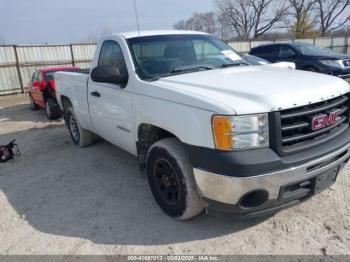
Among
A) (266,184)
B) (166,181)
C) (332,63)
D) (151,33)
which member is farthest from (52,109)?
(332,63)

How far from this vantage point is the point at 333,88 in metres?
2.75

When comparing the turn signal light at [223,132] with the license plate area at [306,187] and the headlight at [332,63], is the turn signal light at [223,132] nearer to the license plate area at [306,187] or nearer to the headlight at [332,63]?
the license plate area at [306,187]

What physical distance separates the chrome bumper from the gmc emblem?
26 centimetres

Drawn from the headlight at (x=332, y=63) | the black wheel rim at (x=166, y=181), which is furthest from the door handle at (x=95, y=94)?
the headlight at (x=332, y=63)

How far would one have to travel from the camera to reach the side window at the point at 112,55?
3.71 m

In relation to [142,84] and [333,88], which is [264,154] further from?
[142,84]

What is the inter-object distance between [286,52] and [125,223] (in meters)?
10.1

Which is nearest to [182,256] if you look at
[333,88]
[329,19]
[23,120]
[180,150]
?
[180,150]

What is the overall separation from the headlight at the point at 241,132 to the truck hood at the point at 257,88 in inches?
2.6

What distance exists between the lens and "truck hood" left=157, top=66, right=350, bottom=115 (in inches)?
92.7

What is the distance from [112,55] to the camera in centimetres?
401

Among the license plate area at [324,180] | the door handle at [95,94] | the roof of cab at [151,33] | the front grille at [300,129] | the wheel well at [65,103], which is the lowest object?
the license plate area at [324,180]

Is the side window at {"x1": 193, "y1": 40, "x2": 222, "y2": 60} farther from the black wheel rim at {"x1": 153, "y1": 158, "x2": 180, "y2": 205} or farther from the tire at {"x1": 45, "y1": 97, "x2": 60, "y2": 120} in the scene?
the tire at {"x1": 45, "y1": 97, "x2": 60, "y2": 120}

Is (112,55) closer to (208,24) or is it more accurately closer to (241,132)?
(241,132)
